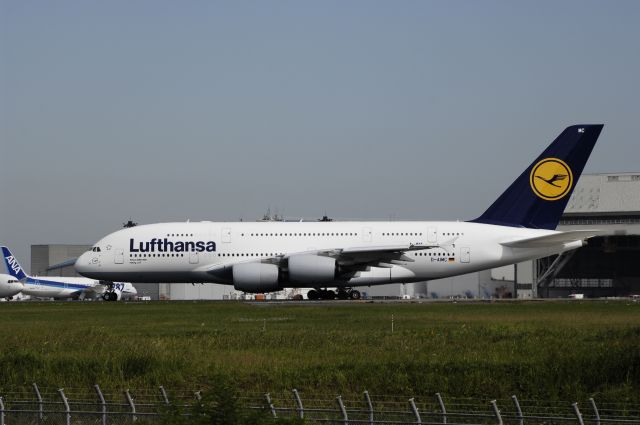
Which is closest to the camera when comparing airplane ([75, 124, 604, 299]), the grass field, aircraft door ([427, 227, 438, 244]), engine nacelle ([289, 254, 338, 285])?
the grass field

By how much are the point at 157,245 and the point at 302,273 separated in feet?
30.7

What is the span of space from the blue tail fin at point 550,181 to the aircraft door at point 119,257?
22887 mm

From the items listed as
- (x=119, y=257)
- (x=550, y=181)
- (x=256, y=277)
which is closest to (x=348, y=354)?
(x=256, y=277)

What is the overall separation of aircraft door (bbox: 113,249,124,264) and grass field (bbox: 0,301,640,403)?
20202 mm

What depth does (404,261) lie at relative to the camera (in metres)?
61.4

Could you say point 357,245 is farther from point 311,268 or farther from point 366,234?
point 311,268

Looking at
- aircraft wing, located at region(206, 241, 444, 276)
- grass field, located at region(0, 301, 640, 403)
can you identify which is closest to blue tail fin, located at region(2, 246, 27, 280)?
aircraft wing, located at region(206, 241, 444, 276)

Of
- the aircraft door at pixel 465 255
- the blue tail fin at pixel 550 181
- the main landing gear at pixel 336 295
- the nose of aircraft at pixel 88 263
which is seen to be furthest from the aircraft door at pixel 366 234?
the nose of aircraft at pixel 88 263

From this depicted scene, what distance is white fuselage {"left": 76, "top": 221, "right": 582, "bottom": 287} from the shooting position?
61594mm

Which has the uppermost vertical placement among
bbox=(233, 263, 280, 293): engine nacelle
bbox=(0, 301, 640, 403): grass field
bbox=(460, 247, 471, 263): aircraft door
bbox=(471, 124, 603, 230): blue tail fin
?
bbox=(471, 124, 603, 230): blue tail fin

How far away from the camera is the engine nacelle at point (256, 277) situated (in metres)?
60.5

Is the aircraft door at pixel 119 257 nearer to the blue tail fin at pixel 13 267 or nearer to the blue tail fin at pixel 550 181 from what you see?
the blue tail fin at pixel 550 181

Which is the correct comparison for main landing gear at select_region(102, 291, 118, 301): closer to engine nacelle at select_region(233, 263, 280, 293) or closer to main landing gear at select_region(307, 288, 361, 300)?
engine nacelle at select_region(233, 263, 280, 293)

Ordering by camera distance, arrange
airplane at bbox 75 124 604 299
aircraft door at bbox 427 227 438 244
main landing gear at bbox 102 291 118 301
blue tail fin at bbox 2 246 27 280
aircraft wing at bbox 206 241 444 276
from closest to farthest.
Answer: aircraft wing at bbox 206 241 444 276 < airplane at bbox 75 124 604 299 < aircraft door at bbox 427 227 438 244 < main landing gear at bbox 102 291 118 301 < blue tail fin at bbox 2 246 27 280
